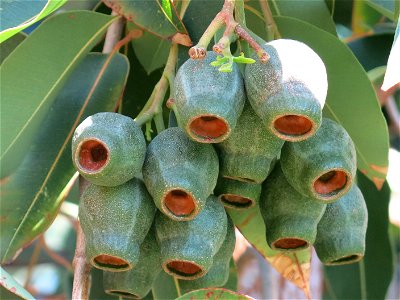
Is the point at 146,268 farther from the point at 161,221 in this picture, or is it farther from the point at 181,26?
the point at 181,26

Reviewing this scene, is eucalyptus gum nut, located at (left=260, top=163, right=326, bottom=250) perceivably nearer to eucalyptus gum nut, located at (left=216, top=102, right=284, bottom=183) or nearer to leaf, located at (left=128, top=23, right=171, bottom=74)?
eucalyptus gum nut, located at (left=216, top=102, right=284, bottom=183)

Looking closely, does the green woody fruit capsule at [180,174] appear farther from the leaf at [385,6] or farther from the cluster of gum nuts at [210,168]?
the leaf at [385,6]

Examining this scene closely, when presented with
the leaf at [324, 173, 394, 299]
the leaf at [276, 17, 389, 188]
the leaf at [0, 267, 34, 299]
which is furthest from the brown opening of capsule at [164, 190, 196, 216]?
the leaf at [324, 173, 394, 299]

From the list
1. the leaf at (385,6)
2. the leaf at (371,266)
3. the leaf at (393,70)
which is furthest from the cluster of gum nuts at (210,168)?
the leaf at (371,266)

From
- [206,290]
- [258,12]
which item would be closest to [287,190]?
[206,290]

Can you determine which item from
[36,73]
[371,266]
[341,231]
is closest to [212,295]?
[341,231]

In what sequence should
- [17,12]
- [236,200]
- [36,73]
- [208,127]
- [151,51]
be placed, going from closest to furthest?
[208,127] < [236,200] < [17,12] < [36,73] < [151,51]

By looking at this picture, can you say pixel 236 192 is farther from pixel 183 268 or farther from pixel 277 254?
pixel 277 254
